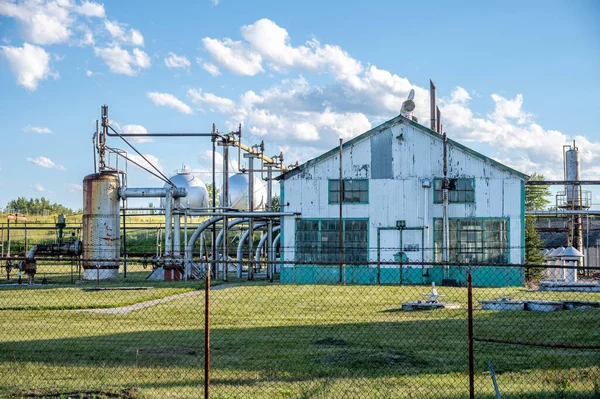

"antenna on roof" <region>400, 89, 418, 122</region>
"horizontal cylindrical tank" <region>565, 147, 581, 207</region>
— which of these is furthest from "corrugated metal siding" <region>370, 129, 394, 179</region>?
"horizontal cylindrical tank" <region>565, 147, 581, 207</region>

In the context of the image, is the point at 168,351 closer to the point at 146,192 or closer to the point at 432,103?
the point at 146,192

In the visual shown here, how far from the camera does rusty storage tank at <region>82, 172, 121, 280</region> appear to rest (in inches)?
1364

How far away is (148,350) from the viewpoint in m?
13.2

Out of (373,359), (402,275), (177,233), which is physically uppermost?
(177,233)

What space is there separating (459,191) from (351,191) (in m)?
4.76

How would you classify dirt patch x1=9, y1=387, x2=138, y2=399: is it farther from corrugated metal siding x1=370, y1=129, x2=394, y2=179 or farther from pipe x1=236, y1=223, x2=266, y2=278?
pipe x1=236, y1=223, x2=266, y2=278

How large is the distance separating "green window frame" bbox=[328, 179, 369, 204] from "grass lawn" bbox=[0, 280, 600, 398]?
1150 centimetres

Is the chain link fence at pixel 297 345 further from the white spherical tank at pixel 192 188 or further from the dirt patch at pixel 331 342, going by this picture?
the white spherical tank at pixel 192 188

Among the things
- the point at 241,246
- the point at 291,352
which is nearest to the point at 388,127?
the point at 241,246

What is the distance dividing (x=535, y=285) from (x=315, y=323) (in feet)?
61.0

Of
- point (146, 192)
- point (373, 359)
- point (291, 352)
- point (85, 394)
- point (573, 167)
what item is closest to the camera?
point (85, 394)

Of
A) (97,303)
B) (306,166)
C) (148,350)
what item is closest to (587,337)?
(148,350)

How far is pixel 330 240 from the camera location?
33.3 metres

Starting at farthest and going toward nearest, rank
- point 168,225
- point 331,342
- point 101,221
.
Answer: point 101,221, point 168,225, point 331,342
